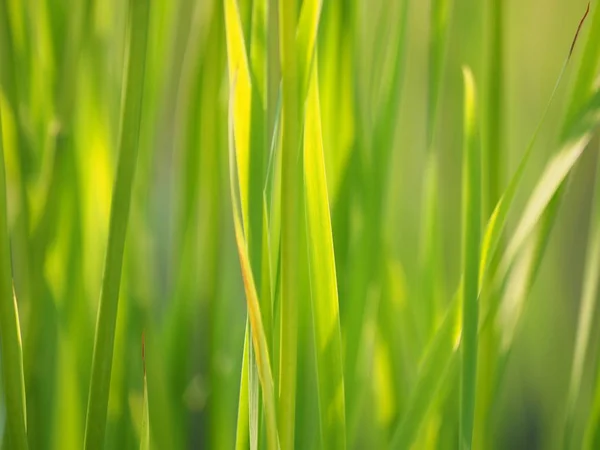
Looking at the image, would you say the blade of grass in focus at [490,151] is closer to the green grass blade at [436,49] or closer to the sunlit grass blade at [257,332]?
the green grass blade at [436,49]

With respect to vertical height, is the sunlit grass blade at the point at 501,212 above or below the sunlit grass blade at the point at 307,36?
below

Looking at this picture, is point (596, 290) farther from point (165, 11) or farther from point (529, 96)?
point (165, 11)

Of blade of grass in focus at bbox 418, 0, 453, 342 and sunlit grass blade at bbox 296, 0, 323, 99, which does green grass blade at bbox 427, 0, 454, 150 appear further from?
sunlit grass blade at bbox 296, 0, 323, 99

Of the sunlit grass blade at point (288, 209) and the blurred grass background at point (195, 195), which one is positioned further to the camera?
the blurred grass background at point (195, 195)

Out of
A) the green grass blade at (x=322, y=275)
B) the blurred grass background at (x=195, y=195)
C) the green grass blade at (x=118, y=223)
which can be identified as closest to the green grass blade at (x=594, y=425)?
the blurred grass background at (x=195, y=195)

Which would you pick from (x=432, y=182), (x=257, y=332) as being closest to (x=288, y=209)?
(x=257, y=332)

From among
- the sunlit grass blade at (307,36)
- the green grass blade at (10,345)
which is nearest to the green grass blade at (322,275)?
the sunlit grass blade at (307,36)

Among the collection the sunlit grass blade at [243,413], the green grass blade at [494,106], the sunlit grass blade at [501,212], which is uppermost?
the green grass blade at [494,106]
